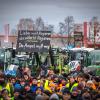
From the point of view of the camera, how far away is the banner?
24.5m

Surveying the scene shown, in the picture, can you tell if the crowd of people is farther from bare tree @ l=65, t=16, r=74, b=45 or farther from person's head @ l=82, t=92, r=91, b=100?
bare tree @ l=65, t=16, r=74, b=45

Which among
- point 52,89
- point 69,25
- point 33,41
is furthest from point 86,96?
point 69,25

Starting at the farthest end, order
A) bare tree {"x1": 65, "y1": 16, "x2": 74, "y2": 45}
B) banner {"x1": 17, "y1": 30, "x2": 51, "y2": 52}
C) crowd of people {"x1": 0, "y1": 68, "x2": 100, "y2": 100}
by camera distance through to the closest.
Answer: bare tree {"x1": 65, "y1": 16, "x2": 74, "y2": 45}, banner {"x1": 17, "y1": 30, "x2": 51, "y2": 52}, crowd of people {"x1": 0, "y1": 68, "x2": 100, "y2": 100}

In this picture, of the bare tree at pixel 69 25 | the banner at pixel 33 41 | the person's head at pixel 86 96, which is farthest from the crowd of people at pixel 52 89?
the bare tree at pixel 69 25

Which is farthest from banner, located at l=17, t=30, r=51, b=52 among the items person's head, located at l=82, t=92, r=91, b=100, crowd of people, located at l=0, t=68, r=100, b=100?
person's head, located at l=82, t=92, r=91, b=100

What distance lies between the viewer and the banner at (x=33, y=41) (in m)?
24.5

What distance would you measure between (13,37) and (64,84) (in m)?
72.8

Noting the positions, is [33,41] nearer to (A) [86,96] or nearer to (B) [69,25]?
(A) [86,96]

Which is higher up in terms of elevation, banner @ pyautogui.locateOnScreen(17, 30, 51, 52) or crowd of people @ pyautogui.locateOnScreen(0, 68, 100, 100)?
banner @ pyautogui.locateOnScreen(17, 30, 51, 52)

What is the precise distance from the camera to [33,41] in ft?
81.5

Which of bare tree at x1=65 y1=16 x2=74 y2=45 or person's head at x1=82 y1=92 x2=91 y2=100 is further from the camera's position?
bare tree at x1=65 y1=16 x2=74 y2=45

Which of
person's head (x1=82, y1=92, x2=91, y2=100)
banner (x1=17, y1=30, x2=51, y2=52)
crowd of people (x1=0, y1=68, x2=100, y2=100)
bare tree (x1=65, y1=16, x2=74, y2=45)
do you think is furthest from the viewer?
bare tree (x1=65, y1=16, x2=74, y2=45)

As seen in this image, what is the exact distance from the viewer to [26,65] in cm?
3331

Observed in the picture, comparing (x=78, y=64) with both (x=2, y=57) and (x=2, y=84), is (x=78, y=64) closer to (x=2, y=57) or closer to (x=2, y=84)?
(x=2, y=57)
